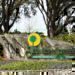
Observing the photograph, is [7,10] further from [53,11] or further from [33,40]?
[33,40]

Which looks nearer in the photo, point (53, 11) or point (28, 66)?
point (28, 66)

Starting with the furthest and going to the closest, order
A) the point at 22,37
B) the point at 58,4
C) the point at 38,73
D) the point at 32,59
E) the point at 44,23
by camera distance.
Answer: the point at 44,23
the point at 58,4
the point at 22,37
the point at 32,59
the point at 38,73

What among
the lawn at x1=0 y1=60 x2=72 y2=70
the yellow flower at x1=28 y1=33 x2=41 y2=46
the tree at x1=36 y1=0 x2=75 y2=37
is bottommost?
the lawn at x1=0 y1=60 x2=72 y2=70

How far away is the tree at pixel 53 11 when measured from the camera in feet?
86.5

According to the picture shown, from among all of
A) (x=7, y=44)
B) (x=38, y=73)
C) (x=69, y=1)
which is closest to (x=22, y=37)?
(x=7, y=44)

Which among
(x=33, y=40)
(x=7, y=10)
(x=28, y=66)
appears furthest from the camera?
(x=7, y=10)

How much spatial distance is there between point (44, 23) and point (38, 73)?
14253 millimetres

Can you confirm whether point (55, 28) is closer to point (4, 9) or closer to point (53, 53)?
point (4, 9)

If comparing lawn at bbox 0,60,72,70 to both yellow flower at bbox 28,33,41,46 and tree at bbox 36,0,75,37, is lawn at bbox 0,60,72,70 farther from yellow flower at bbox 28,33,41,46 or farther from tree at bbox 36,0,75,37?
tree at bbox 36,0,75,37

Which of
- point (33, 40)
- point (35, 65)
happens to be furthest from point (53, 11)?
point (35, 65)

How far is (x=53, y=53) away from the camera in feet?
62.2

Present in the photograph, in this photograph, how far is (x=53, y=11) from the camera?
1049 inches

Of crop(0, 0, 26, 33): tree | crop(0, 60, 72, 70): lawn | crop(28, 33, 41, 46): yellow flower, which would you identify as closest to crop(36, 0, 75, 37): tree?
crop(0, 0, 26, 33): tree

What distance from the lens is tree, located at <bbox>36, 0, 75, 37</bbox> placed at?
1038 inches
